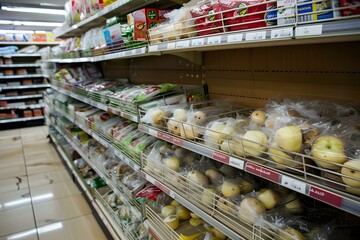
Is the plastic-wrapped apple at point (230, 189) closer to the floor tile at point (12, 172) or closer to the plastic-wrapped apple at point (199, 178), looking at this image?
the plastic-wrapped apple at point (199, 178)

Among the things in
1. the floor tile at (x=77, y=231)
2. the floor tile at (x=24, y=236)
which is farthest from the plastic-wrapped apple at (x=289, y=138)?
the floor tile at (x=24, y=236)

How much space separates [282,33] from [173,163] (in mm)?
971

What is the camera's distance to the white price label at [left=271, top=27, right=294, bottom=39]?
806mm

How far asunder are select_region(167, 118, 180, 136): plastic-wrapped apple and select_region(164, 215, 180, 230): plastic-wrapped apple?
0.51 m

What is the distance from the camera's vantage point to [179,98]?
182 cm

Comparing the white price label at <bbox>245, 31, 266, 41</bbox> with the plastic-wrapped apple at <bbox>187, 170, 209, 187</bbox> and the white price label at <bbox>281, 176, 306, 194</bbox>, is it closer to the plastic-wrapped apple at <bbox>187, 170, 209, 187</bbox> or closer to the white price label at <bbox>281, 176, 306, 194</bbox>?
the white price label at <bbox>281, 176, 306, 194</bbox>

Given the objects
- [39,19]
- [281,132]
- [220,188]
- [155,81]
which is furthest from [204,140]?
[39,19]

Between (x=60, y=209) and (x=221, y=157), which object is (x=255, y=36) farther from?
(x=60, y=209)

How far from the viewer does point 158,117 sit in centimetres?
158

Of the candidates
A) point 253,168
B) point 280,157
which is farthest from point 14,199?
point 280,157

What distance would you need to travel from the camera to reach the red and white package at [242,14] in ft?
3.13

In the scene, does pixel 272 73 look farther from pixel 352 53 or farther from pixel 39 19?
pixel 39 19

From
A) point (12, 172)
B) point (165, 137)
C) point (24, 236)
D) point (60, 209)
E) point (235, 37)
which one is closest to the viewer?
point (235, 37)

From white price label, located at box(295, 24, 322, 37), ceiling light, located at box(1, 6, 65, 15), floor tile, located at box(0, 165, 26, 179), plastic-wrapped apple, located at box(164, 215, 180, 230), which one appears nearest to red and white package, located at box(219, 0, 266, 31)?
white price label, located at box(295, 24, 322, 37)
